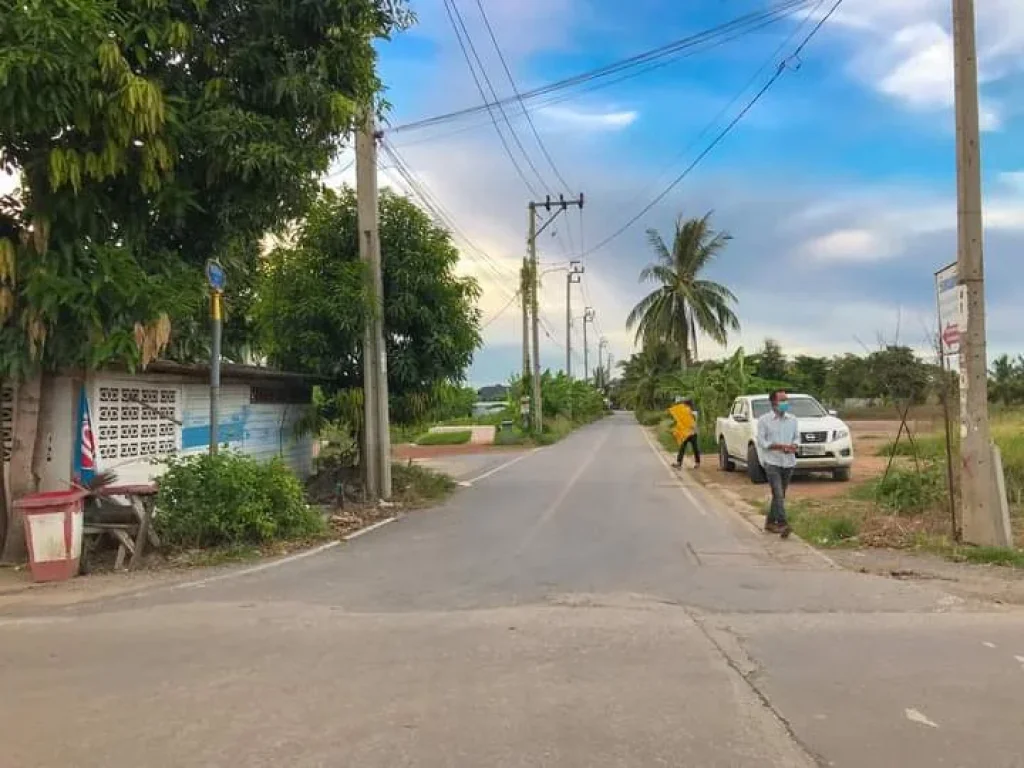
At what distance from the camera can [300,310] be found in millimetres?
15719

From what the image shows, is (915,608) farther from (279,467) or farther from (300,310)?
(300,310)

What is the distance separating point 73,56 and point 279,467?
5.29 meters

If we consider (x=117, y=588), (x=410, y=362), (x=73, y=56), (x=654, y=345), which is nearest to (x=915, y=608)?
(x=117, y=588)

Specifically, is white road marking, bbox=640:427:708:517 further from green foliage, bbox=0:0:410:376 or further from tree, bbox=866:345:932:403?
green foliage, bbox=0:0:410:376

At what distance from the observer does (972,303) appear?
10125 mm

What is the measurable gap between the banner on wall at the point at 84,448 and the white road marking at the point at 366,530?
3.16 m

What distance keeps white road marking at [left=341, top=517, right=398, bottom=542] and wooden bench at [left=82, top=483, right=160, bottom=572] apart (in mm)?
2647

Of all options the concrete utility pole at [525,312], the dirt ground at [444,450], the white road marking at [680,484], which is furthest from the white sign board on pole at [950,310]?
the concrete utility pole at [525,312]

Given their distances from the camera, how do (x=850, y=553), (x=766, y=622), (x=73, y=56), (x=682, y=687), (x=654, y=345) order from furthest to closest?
(x=654, y=345) → (x=850, y=553) → (x=73, y=56) → (x=766, y=622) → (x=682, y=687)

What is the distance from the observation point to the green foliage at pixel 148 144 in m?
8.71

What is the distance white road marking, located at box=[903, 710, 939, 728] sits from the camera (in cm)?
489

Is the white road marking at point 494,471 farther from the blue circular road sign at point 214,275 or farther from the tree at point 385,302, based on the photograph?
the blue circular road sign at point 214,275

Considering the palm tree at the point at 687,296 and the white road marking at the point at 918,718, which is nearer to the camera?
the white road marking at the point at 918,718

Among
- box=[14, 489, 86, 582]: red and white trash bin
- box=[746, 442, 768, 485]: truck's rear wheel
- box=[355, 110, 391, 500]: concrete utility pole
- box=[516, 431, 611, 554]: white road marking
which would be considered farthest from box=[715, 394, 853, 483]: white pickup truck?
box=[14, 489, 86, 582]: red and white trash bin
